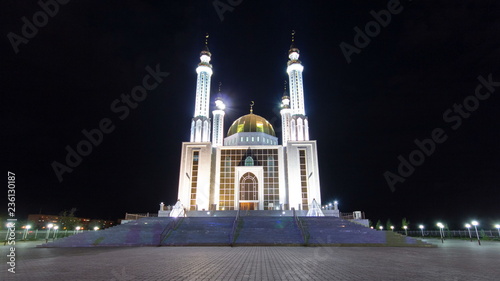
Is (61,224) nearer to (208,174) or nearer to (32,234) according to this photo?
(32,234)

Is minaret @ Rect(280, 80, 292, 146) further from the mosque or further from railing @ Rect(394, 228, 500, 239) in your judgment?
railing @ Rect(394, 228, 500, 239)

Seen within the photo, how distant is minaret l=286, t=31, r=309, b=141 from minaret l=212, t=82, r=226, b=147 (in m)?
14.2

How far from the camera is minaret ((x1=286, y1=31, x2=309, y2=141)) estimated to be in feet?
130

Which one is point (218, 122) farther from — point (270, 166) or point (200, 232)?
point (200, 232)

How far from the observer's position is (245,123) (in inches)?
1768

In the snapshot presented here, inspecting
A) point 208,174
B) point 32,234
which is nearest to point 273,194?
point 208,174

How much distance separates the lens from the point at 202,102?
137 feet

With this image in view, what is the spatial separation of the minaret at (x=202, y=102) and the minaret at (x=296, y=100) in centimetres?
1329

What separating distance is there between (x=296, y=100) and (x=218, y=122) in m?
15.9

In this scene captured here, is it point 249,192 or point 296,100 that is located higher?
point 296,100

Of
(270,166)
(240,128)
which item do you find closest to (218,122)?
(240,128)

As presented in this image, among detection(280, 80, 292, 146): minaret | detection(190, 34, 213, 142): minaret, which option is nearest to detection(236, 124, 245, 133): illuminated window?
detection(190, 34, 213, 142): minaret

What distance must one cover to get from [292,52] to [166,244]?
125 feet

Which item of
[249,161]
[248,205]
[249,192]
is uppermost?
[249,161]
